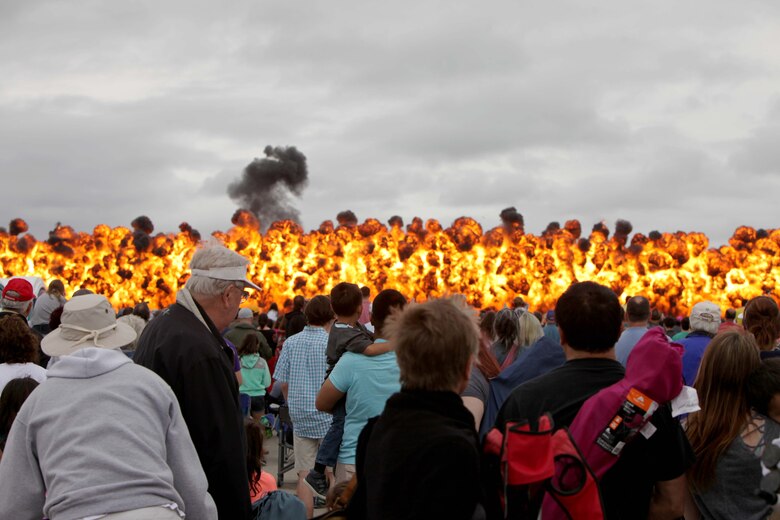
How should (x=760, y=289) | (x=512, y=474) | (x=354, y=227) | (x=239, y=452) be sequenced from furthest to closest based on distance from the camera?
(x=760, y=289) → (x=354, y=227) → (x=239, y=452) → (x=512, y=474)

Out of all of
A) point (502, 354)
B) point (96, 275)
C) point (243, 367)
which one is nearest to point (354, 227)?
point (96, 275)

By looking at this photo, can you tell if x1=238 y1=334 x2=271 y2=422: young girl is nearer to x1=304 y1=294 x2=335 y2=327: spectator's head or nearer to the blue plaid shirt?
the blue plaid shirt

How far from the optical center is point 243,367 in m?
11.6

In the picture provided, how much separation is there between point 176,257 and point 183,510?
41.9m

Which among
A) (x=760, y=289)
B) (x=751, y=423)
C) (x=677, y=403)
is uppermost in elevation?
(x=677, y=403)

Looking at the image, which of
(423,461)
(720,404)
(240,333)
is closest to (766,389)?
(720,404)

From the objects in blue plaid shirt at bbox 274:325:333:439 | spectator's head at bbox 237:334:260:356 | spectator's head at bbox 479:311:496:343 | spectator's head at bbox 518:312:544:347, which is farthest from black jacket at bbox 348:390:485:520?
spectator's head at bbox 237:334:260:356

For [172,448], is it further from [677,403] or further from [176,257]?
[176,257]

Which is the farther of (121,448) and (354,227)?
(354,227)

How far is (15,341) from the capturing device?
18.6 ft

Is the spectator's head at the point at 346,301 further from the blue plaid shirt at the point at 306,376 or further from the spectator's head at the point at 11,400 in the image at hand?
the spectator's head at the point at 11,400

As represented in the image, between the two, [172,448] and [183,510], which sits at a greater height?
[172,448]

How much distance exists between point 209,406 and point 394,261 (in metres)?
38.5

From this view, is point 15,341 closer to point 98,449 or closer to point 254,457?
point 254,457
